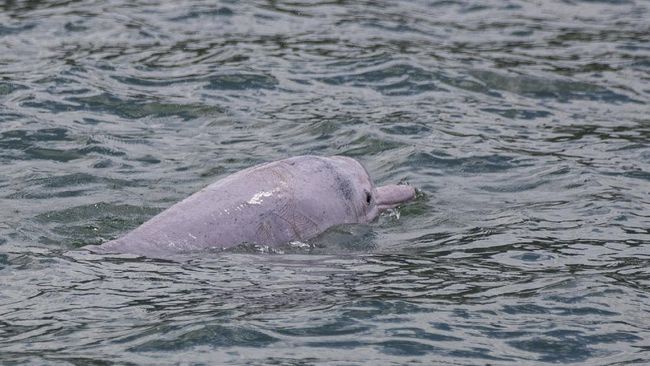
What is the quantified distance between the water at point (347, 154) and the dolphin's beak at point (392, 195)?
135 mm

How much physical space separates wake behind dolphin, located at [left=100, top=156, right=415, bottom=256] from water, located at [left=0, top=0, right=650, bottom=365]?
166 millimetres

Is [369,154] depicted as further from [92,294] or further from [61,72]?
[92,294]

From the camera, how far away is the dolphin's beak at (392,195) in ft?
34.5

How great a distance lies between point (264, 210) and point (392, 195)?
61.8 inches

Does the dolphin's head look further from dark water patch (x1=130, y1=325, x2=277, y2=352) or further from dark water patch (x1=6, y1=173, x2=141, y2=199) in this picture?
dark water patch (x1=130, y1=325, x2=277, y2=352)

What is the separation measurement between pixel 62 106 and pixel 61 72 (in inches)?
37.6

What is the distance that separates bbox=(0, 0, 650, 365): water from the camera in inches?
300

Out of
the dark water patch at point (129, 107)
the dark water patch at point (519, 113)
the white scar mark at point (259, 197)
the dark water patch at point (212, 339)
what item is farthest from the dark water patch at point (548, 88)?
the dark water patch at point (212, 339)

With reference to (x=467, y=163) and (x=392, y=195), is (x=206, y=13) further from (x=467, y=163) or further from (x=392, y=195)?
(x=392, y=195)

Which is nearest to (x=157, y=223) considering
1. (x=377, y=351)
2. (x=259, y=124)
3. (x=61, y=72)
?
(x=377, y=351)

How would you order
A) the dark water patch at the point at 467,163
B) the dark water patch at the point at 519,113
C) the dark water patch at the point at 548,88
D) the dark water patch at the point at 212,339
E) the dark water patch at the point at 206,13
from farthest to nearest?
the dark water patch at the point at 206,13
the dark water patch at the point at 548,88
the dark water patch at the point at 519,113
the dark water patch at the point at 467,163
the dark water patch at the point at 212,339

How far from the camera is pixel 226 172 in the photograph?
1177cm

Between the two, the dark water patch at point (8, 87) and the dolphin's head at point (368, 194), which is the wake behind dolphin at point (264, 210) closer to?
the dolphin's head at point (368, 194)

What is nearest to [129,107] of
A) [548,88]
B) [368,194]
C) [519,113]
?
[519,113]
